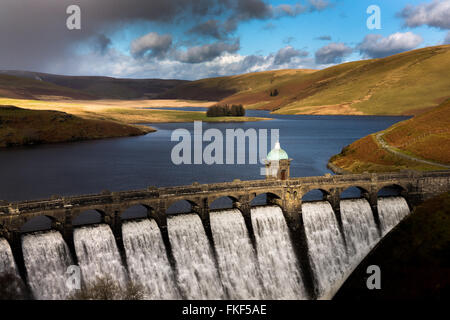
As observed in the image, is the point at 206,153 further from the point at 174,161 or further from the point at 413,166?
the point at 413,166

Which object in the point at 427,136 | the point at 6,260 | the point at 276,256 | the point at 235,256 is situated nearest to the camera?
the point at 6,260

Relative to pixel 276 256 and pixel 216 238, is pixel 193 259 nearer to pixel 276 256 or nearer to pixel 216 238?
pixel 216 238

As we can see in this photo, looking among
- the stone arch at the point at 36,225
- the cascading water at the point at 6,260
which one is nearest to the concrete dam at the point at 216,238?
the cascading water at the point at 6,260

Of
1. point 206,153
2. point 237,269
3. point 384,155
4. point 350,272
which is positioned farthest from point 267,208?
point 206,153

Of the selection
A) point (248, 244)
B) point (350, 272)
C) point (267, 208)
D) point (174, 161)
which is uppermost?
point (174, 161)

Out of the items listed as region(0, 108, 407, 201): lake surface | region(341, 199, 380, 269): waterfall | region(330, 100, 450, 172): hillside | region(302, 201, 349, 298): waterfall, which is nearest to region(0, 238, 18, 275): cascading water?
region(0, 108, 407, 201): lake surface

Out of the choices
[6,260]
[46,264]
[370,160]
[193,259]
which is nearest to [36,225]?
[46,264]
